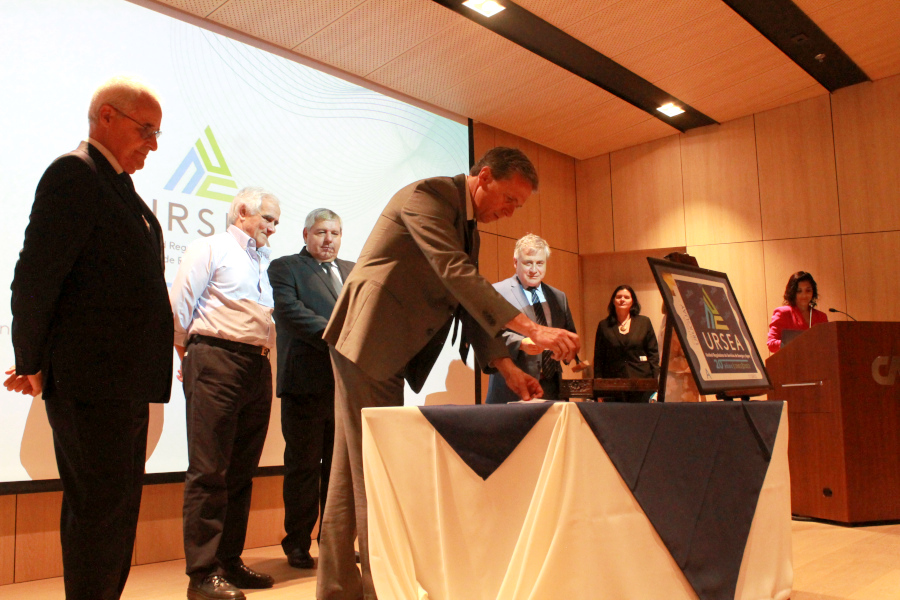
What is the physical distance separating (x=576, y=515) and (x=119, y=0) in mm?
3315

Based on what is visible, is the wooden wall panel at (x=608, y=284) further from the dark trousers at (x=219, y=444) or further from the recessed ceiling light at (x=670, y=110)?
the dark trousers at (x=219, y=444)

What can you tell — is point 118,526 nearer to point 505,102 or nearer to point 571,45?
point 571,45

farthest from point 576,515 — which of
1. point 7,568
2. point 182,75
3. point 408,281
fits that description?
point 182,75

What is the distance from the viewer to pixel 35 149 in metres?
3.04

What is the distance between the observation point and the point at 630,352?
16.5ft

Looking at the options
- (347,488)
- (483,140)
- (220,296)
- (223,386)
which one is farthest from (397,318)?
(483,140)

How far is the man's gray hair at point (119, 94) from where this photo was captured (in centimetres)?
173

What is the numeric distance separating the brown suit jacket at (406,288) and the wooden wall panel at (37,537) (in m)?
1.85

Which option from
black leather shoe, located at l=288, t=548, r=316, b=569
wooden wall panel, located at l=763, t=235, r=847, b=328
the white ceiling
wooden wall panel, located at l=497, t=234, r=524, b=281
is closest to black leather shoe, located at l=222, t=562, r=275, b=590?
black leather shoe, located at l=288, t=548, r=316, b=569

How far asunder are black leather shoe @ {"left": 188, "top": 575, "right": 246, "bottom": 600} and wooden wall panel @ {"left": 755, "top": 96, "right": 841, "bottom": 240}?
16.3 feet

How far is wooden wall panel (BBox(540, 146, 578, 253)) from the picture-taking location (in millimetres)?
6492

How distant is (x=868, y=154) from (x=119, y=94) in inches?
211

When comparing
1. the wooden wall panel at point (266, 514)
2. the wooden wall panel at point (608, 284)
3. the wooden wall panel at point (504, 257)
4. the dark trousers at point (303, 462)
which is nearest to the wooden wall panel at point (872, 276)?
the wooden wall panel at point (608, 284)

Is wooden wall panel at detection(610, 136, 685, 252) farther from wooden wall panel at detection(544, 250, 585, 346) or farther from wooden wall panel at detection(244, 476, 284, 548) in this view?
wooden wall panel at detection(244, 476, 284, 548)
